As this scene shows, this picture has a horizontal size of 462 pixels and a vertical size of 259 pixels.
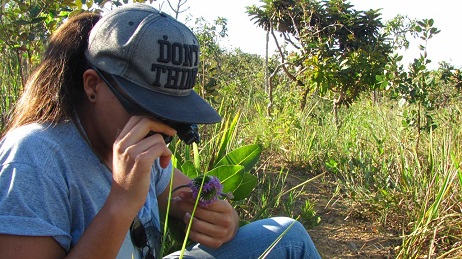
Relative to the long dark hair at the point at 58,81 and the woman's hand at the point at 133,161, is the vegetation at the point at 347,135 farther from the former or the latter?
the long dark hair at the point at 58,81

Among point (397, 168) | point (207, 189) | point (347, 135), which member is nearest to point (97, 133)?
point (207, 189)

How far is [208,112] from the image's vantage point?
124 cm

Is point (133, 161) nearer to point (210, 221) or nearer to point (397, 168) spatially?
point (210, 221)

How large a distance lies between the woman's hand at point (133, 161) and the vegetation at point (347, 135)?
60cm

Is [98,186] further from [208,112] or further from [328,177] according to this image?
[328,177]

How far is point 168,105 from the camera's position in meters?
1.14

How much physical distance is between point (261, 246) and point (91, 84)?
751 mm

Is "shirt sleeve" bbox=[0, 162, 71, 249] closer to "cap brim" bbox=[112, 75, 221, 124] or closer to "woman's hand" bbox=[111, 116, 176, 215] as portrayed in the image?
"woman's hand" bbox=[111, 116, 176, 215]

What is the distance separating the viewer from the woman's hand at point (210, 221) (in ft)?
4.62

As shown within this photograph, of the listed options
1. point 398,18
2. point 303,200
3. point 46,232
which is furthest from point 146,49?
point 398,18

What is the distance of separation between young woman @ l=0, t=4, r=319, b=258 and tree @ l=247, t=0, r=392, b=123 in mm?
4044

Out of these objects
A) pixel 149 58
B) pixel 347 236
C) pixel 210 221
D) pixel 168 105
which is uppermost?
pixel 149 58

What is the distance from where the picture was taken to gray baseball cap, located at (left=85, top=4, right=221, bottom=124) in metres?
1.13

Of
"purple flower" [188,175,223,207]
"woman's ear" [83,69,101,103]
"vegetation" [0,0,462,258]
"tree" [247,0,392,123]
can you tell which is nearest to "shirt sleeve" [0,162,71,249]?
"woman's ear" [83,69,101,103]
